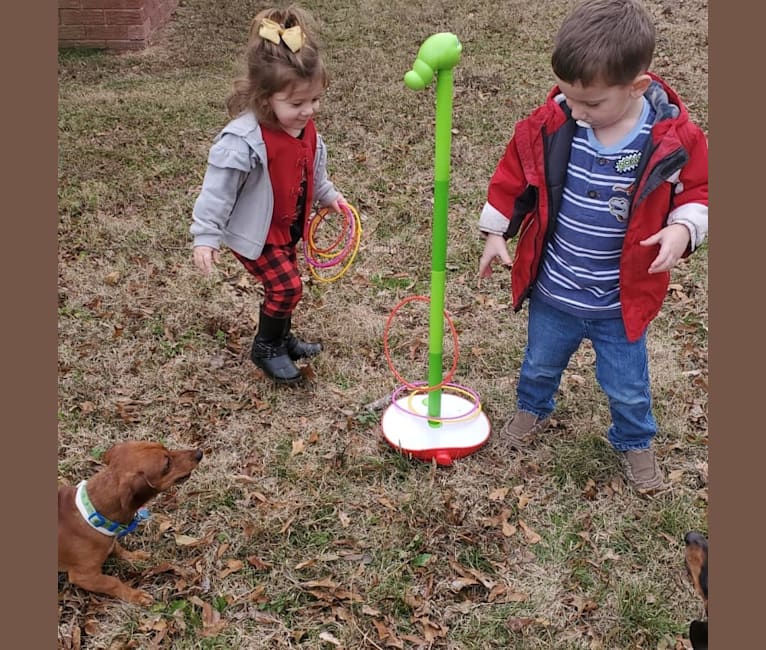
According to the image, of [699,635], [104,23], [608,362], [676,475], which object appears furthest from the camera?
[104,23]

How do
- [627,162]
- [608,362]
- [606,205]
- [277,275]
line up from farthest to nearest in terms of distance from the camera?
[277,275] → [608,362] → [606,205] → [627,162]

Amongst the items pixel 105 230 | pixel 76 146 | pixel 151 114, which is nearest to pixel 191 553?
pixel 105 230

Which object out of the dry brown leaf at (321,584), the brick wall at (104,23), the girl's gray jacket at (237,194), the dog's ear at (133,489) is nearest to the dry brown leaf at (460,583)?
the dry brown leaf at (321,584)

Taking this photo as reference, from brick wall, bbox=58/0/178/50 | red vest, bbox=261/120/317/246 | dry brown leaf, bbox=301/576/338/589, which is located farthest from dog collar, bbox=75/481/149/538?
brick wall, bbox=58/0/178/50

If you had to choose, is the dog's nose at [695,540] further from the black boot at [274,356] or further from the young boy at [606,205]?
the black boot at [274,356]

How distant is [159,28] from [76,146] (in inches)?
160

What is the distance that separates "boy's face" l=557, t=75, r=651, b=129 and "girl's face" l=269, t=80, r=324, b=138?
1.14 meters

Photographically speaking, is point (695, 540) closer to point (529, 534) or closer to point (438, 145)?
point (529, 534)

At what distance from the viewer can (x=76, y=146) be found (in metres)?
7.04

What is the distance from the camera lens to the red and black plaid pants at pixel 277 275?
A: 366cm

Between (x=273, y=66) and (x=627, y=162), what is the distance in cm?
152

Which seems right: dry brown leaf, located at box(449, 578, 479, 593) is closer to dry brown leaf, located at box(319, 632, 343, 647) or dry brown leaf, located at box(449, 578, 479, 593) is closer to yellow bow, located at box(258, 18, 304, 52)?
dry brown leaf, located at box(319, 632, 343, 647)

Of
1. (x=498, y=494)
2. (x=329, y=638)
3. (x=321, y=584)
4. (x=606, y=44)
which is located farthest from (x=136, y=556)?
(x=606, y=44)

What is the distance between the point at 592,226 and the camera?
2852 millimetres
